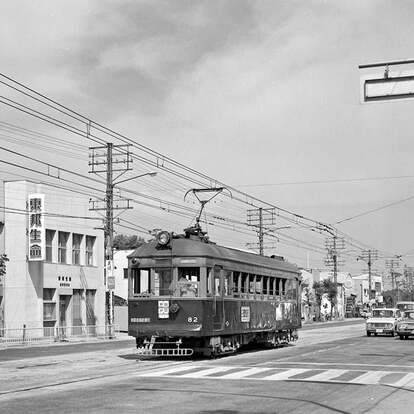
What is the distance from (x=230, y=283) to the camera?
925 inches

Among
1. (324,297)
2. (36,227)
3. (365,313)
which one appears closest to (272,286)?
(36,227)

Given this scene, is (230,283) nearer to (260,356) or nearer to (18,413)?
(260,356)

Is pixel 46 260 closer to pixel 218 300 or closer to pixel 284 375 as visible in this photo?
pixel 218 300

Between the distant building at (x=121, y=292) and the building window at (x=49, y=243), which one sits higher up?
the building window at (x=49, y=243)

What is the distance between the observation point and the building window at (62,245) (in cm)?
4416

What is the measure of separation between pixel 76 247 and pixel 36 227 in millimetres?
5607

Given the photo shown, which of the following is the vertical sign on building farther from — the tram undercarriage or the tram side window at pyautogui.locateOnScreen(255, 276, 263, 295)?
the tram undercarriage

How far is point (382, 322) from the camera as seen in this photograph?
41.3 meters

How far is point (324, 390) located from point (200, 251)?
8480 millimetres

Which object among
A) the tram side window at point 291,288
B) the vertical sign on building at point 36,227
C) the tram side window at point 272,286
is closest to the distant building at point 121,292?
the vertical sign on building at point 36,227

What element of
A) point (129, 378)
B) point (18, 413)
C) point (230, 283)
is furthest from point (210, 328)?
point (18, 413)

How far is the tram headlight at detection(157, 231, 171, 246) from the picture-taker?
22.1 metres

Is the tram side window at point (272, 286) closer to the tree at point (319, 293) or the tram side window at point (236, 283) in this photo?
the tram side window at point (236, 283)

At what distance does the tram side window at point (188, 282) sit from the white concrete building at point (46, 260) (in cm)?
1872
